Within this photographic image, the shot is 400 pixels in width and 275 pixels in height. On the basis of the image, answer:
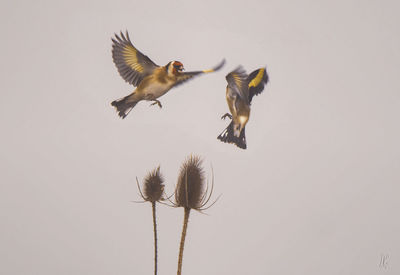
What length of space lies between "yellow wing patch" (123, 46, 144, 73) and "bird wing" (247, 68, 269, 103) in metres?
0.49

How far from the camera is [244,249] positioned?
5.85 ft

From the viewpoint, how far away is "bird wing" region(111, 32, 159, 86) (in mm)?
1529

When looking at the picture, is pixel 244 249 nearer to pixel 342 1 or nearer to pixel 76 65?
pixel 76 65

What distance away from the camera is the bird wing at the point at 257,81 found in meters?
1.70

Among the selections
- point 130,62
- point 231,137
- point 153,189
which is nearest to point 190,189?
point 153,189

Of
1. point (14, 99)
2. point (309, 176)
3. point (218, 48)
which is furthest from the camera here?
point (309, 176)

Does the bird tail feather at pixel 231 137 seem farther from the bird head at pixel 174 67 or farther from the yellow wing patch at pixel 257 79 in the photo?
the bird head at pixel 174 67

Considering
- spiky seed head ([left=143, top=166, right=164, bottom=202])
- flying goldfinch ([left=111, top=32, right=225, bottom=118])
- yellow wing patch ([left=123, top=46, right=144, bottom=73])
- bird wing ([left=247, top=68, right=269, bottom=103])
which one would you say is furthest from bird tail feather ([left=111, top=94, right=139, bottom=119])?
bird wing ([left=247, top=68, right=269, bottom=103])

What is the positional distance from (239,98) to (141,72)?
1.48 feet

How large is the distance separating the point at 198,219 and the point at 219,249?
0.17 metres

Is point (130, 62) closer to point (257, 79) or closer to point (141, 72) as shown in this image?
point (141, 72)

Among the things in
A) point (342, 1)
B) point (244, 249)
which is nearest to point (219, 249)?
point (244, 249)

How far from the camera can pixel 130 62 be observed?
5.03 ft

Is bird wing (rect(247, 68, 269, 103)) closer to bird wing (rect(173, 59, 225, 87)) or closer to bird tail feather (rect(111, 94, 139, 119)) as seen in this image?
bird wing (rect(173, 59, 225, 87))
